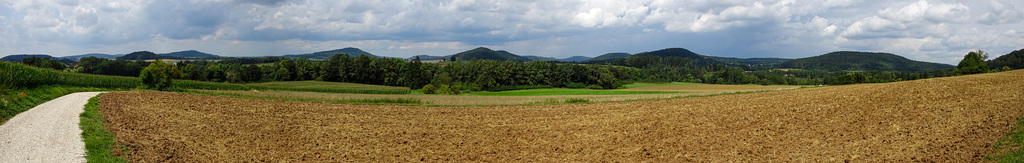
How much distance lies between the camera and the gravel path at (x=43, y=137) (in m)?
10.8

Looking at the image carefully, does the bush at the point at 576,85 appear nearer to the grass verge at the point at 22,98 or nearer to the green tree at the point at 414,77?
the green tree at the point at 414,77

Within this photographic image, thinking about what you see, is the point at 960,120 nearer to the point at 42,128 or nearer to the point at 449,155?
the point at 449,155

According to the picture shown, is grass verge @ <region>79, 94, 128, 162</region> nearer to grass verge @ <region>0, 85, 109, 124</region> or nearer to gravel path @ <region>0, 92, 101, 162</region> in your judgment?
gravel path @ <region>0, 92, 101, 162</region>

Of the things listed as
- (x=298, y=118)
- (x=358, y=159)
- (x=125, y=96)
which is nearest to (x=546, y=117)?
(x=358, y=159)

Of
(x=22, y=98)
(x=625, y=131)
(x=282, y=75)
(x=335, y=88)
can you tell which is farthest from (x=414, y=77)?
(x=625, y=131)

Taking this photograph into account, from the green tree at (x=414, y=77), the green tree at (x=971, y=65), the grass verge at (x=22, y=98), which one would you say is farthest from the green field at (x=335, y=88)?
the green tree at (x=971, y=65)

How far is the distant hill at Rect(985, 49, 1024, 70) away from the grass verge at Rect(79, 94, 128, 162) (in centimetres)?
11640

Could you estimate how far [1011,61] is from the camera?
82.1m

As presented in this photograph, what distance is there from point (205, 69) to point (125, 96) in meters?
76.6

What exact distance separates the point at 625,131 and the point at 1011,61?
111m

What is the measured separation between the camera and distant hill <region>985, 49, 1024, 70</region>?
7850 centimetres

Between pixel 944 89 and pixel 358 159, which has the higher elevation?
pixel 944 89

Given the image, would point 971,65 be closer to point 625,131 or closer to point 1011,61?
point 1011,61

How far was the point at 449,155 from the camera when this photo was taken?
496 inches
